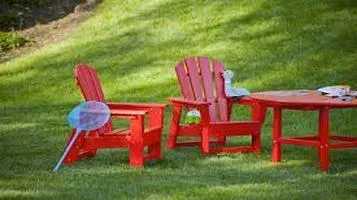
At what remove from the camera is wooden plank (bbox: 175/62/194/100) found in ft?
26.5

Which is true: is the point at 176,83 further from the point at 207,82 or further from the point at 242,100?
the point at 242,100

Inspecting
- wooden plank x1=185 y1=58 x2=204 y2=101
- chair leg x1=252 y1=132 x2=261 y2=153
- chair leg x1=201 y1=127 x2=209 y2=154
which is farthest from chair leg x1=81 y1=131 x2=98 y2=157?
chair leg x1=252 y1=132 x2=261 y2=153

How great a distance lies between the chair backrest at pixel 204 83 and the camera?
26.6ft

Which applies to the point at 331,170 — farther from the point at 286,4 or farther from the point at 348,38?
the point at 286,4

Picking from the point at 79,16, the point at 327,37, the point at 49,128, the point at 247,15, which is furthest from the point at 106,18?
the point at 49,128

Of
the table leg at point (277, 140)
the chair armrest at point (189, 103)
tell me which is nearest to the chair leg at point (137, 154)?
the chair armrest at point (189, 103)

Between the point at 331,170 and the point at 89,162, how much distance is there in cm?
218

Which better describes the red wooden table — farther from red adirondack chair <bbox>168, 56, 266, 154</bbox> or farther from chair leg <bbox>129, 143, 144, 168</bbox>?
chair leg <bbox>129, 143, 144, 168</bbox>

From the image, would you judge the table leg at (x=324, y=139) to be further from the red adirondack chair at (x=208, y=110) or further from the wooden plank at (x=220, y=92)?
the wooden plank at (x=220, y=92)

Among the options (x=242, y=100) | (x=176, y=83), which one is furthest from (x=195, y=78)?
(x=176, y=83)

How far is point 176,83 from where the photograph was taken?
13.0 metres

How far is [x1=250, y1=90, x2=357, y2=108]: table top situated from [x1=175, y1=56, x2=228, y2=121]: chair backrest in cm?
76

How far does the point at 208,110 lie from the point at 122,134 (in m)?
1.03

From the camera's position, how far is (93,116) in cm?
702
